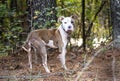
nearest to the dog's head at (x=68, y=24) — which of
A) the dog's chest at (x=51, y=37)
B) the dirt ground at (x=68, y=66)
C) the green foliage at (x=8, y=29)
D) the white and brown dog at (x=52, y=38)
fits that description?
the white and brown dog at (x=52, y=38)

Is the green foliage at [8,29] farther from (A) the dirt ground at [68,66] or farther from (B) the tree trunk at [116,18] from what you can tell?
(B) the tree trunk at [116,18]

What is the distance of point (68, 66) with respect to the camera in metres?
7.39

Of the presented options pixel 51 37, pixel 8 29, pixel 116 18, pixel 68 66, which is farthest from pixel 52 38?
pixel 8 29

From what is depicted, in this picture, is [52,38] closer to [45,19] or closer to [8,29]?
[45,19]

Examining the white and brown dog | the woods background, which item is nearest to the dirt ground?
the white and brown dog

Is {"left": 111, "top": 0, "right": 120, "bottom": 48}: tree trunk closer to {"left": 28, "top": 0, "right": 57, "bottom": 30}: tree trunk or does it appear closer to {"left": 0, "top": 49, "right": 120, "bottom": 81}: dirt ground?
{"left": 0, "top": 49, "right": 120, "bottom": 81}: dirt ground

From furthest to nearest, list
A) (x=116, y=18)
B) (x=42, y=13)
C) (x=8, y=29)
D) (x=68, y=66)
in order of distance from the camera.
Answer: (x=8, y=29) < (x=42, y=13) < (x=116, y=18) < (x=68, y=66)

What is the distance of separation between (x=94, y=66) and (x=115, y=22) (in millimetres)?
1344

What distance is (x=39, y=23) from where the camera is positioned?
345 inches

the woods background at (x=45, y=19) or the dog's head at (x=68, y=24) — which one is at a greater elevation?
the dog's head at (x=68, y=24)

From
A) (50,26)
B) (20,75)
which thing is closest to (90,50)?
(50,26)

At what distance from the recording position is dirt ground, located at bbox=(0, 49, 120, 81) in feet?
20.3

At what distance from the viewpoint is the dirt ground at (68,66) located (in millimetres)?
6176

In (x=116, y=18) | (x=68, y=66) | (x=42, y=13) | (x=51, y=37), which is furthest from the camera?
(x=42, y=13)
